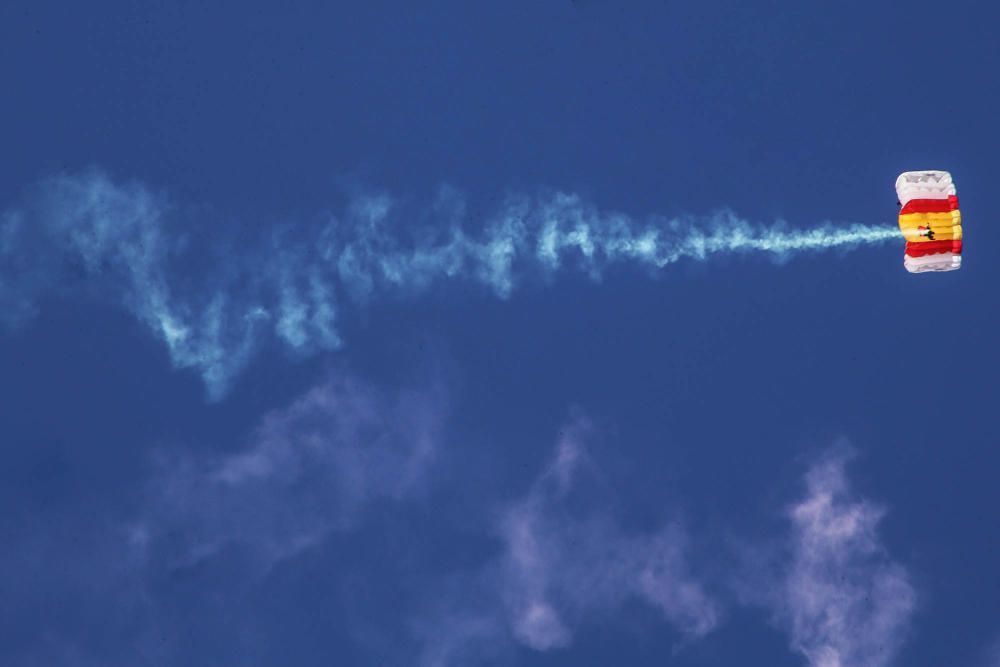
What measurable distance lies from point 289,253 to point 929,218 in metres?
38.4

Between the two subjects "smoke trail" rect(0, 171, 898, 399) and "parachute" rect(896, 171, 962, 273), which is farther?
"smoke trail" rect(0, 171, 898, 399)

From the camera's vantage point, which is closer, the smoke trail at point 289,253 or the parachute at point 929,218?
the parachute at point 929,218

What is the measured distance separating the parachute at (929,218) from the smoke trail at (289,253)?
12.1ft

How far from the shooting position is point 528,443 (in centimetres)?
9619

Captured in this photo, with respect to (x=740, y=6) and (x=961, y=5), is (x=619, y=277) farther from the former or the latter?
(x=961, y=5)

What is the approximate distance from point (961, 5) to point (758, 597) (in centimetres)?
3942

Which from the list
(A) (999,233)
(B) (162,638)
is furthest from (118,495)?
(A) (999,233)

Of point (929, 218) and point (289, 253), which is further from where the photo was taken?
point (289, 253)

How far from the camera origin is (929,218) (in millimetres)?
95062

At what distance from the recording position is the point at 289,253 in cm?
9681

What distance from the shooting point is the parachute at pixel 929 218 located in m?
94.9

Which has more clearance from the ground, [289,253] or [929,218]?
[289,253]

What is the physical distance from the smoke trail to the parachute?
12.1 feet

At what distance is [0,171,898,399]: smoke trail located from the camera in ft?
316
